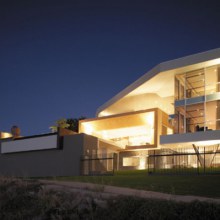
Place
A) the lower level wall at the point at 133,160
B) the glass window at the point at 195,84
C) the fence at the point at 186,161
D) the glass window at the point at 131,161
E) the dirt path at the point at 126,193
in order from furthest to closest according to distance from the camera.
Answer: the glass window at the point at 131,161 < the lower level wall at the point at 133,160 < the glass window at the point at 195,84 < the fence at the point at 186,161 < the dirt path at the point at 126,193

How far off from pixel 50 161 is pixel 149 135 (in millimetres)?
10823

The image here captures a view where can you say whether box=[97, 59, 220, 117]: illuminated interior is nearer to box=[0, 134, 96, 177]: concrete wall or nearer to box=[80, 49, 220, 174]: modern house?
box=[80, 49, 220, 174]: modern house

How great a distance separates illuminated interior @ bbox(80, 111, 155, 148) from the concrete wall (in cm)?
690

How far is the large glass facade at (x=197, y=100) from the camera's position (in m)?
28.2

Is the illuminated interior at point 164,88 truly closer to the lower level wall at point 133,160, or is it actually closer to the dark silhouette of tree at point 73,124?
the lower level wall at point 133,160

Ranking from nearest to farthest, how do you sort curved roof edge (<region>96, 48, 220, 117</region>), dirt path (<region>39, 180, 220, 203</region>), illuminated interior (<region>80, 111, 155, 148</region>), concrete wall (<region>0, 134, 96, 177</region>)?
dirt path (<region>39, 180, 220, 203</region>) → curved roof edge (<region>96, 48, 220, 117</region>) → concrete wall (<region>0, 134, 96, 177</region>) → illuminated interior (<region>80, 111, 155, 148</region>)

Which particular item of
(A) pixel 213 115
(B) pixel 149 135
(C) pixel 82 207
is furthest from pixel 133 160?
(C) pixel 82 207

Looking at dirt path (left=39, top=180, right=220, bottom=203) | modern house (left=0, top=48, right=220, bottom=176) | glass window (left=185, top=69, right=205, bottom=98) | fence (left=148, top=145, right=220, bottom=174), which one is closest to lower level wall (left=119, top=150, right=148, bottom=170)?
modern house (left=0, top=48, right=220, bottom=176)

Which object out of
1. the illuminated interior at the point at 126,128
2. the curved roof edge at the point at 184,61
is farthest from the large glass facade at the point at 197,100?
the illuminated interior at the point at 126,128

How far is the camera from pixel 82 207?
1195cm

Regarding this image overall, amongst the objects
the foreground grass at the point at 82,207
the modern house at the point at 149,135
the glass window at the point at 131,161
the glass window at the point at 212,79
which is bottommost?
the foreground grass at the point at 82,207

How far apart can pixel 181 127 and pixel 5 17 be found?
539ft

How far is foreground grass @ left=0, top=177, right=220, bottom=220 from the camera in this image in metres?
9.41

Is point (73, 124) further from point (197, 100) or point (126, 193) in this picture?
point (126, 193)
